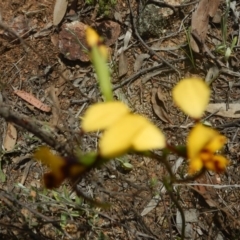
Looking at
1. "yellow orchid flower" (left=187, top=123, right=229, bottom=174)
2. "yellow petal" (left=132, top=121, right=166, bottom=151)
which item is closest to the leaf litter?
"yellow orchid flower" (left=187, top=123, right=229, bottom=174)

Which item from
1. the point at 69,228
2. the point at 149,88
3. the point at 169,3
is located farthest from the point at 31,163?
the point at 169,3

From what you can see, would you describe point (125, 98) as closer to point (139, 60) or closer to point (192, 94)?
point (139, 60)

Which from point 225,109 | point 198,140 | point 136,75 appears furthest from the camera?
point 136,75

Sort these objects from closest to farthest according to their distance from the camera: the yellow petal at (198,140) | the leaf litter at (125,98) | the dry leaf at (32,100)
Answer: the yellow petal at (198,140) < the leaf litter at (125,98) < the dry leaf at (32,100)

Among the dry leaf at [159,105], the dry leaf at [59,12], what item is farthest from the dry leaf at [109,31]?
the dry leaf at [159,105]

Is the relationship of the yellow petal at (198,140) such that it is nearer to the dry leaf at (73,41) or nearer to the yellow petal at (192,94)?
the yellow petal at (192,94)

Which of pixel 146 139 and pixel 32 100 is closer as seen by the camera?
pixel 146 139

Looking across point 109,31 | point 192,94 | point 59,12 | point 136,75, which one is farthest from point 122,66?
point 192,94
